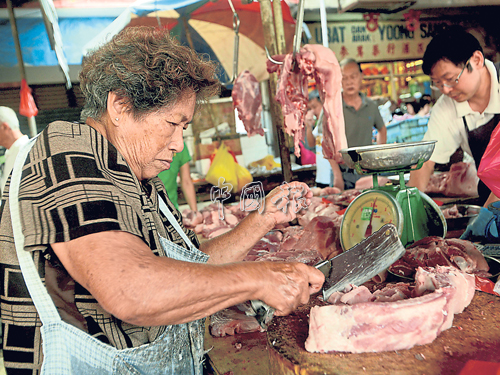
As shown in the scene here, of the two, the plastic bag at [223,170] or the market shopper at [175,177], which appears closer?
the market shopper at [175,177]

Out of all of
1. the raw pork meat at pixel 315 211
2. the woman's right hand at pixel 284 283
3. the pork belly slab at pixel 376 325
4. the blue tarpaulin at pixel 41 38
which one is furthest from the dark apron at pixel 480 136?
the blue tarpaulin at pixel 41 38

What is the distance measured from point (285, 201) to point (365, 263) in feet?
2.37

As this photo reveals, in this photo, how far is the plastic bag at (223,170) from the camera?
6139 mm

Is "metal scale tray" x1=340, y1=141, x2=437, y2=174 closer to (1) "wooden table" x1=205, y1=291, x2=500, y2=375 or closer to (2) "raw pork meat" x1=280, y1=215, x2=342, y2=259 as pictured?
(2) "raw pork meat" x1=280, y1=215, x2=342, y2=259

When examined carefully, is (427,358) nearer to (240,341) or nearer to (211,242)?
(240,341)

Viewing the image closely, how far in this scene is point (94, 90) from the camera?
1.41 m

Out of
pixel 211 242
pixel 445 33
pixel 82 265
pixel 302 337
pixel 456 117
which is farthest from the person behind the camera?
pixel 456 117

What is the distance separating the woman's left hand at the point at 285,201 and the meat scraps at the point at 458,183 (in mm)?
2387

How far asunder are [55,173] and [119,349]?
63 cm

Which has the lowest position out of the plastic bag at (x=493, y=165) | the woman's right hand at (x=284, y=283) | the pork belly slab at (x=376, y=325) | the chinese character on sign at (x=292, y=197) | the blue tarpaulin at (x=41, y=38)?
the pork belly slab at (x=376, y=325)

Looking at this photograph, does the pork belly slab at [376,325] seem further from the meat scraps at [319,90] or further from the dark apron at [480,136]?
the dark apron at [480,136]

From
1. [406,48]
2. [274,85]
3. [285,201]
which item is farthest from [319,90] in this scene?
[406,48]

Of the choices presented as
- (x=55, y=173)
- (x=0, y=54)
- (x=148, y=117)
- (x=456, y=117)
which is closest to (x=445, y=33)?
(x=456, y=117)

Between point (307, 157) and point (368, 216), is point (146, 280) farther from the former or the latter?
point (307, 157)
